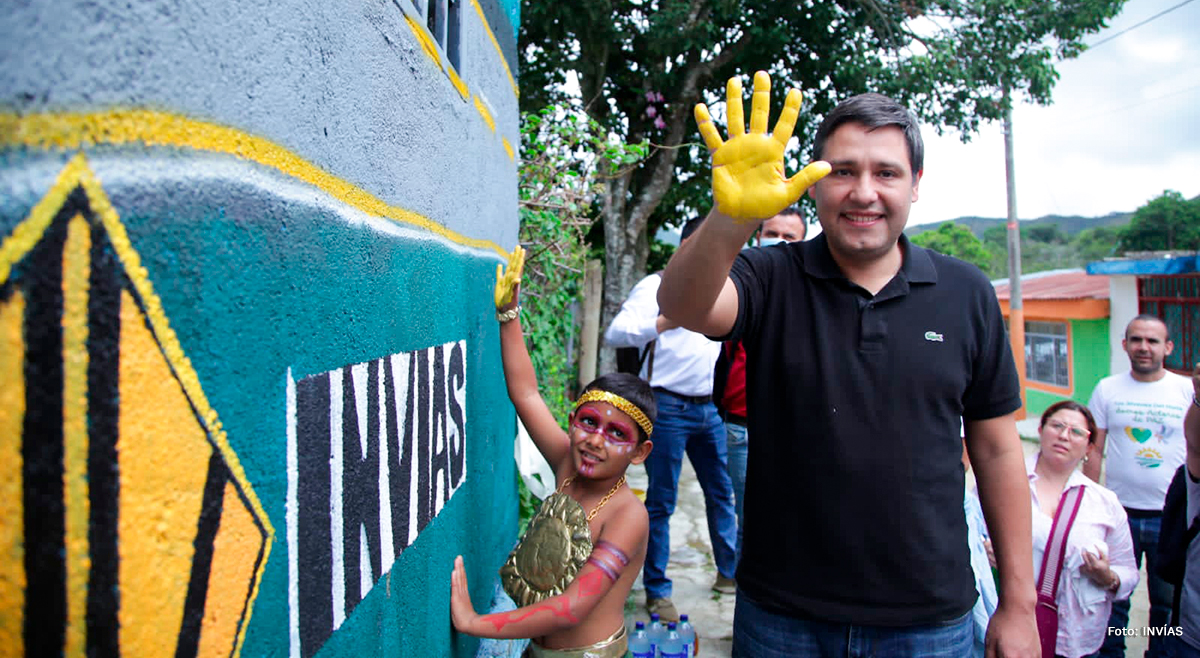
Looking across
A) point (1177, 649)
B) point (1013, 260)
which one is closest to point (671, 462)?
point (1177, 649)

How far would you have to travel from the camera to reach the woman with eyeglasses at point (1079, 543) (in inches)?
116

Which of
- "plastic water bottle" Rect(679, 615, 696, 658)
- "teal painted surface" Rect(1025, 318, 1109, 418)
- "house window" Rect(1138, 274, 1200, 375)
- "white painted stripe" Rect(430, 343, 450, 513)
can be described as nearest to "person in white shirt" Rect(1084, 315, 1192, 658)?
"plastic water bottle" Rect(679, 615, 696, 658)

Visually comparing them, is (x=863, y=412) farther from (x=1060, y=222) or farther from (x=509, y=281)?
(x=1060, y=222)

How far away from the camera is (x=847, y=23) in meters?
10.2

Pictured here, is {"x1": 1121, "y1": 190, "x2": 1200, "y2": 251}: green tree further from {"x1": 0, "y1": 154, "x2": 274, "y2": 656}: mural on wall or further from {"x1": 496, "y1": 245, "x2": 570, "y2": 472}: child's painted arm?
{"x1": 0, "y1": 154, "x2": 274, "y2": 656}: mural on wall

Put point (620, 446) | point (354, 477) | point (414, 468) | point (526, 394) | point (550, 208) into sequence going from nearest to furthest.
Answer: point (354, 477) < point (414, 468) < point (620, 446) < point (526, 394) < point (550, 208)

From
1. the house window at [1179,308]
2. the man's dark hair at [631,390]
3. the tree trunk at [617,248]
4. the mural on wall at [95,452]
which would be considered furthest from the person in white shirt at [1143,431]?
the house window at [1179,308]

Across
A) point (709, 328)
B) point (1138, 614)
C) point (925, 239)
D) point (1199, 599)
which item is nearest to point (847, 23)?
point (1138, 614)

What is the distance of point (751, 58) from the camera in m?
10.8

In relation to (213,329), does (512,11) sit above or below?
above

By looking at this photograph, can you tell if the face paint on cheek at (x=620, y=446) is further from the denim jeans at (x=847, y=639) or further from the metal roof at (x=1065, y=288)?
the metal roof at (x=1065, y=288)

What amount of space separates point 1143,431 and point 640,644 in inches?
112

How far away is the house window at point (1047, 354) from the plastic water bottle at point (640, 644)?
16.2m

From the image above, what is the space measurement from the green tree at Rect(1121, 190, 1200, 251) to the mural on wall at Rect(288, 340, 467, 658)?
103 feet
